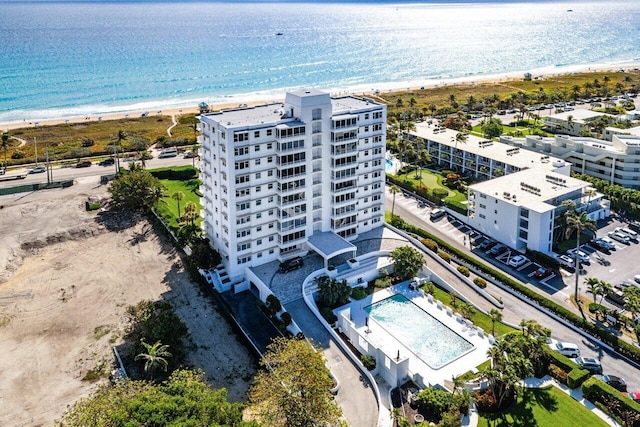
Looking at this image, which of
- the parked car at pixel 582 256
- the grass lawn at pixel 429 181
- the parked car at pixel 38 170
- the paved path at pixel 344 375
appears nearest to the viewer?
the paved path at pixel 344 375

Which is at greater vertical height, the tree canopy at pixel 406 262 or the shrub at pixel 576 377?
the tree canopy at pixel 406 262

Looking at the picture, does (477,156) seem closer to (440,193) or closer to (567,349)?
(440,193)

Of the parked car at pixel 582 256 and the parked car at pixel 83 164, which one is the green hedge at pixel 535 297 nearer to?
the parked car at pixel 582 256

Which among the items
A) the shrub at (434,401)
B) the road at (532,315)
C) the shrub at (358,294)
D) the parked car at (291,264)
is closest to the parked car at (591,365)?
the road at (532,315)

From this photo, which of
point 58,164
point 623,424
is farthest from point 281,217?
point 58,164

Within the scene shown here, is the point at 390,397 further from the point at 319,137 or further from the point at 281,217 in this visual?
the point at 319,137

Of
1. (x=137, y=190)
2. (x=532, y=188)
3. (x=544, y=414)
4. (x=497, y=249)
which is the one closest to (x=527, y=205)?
(x=532, y=188)

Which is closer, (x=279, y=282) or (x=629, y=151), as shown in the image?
(x=279, y=282)
